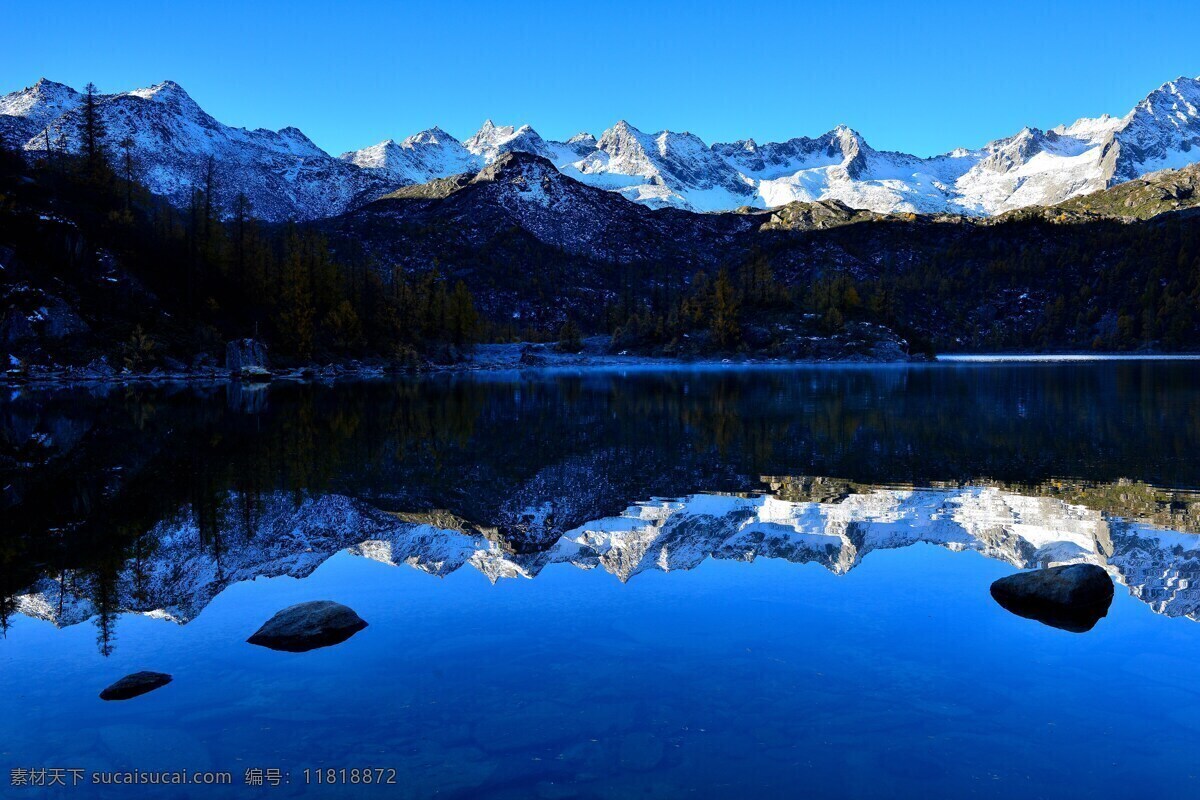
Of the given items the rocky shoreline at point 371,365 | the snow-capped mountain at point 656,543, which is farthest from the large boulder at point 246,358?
the snow-capped mountain at point 656,543

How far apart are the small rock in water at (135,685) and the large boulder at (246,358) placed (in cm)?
8200

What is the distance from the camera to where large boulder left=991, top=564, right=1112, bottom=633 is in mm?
12852

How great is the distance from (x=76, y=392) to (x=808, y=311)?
128396mm

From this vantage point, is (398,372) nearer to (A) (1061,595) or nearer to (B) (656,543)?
(B) (656,543)

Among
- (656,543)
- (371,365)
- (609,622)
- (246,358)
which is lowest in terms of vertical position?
(609,622)

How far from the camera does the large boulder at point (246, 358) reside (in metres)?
86.6

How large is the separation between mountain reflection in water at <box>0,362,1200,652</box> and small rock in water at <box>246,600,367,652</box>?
2.51 metres

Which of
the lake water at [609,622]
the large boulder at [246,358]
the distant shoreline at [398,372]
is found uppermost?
the large boulder at [246,358]

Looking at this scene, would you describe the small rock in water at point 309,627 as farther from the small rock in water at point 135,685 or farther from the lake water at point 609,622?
the small rock in water at point 135,685

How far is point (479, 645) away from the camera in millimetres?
11867

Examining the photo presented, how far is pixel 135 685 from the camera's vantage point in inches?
400

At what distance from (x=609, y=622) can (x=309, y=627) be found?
4833 mm

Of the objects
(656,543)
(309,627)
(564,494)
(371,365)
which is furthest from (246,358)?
(309,627)

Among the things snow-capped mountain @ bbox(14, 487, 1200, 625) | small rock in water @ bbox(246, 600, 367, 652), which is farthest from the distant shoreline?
small rock in water @ bbox(246, 600, 367, 652)
